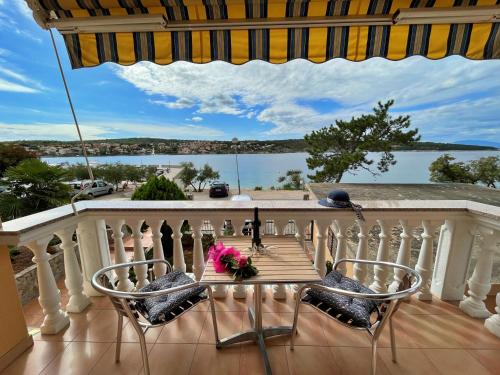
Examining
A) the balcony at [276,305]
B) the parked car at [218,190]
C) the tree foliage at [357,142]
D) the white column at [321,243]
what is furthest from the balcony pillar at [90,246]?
the parked car at [218,190]

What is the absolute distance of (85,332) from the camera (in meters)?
1.71

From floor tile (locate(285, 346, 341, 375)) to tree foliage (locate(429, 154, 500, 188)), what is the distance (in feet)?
61.7

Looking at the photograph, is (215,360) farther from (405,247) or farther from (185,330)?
(405,247)

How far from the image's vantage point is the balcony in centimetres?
145

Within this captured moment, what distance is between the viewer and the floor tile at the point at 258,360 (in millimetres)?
1398

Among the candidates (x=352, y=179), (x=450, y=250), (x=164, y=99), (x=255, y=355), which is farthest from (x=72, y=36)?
(x=164, y=99)

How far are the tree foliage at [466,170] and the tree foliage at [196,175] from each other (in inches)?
847

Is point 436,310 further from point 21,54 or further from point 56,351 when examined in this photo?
point 21,54

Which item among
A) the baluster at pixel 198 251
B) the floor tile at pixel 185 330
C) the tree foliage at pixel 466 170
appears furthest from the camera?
the tree foliage at pixel 466 170

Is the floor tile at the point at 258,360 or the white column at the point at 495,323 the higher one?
the white column at the point at 495,323

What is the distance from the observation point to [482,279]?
5.82 feet

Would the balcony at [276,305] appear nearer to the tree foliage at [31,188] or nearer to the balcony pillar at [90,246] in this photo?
the balcony pillar at [90,246]

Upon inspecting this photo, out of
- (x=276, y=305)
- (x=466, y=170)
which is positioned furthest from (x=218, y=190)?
(x=466, y=170)

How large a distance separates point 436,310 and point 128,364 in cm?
239
